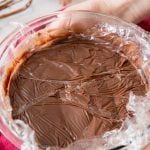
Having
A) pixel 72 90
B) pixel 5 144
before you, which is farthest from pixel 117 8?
pixel 5 144

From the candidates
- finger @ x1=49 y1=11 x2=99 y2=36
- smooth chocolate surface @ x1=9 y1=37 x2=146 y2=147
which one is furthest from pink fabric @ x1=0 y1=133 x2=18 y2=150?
finger @ x1=49 y1=11 x2=99 y2=36

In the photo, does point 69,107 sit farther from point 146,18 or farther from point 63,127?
point 146,18

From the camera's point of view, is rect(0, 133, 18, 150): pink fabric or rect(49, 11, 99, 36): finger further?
rect(49, 11, 99, 36): finger

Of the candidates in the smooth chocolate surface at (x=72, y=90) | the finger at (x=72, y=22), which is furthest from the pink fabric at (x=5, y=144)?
the finger at (x=72, y=22)

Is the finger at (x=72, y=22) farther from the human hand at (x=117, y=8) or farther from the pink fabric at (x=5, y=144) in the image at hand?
the pink fabric at (x=5, y=144)

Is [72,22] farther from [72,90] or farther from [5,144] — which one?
[5,144]

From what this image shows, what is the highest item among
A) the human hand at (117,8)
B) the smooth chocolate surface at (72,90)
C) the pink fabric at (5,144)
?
the human hand at (117,8)

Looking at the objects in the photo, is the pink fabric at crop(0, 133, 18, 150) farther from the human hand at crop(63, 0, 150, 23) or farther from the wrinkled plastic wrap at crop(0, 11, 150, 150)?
the human hand at crop(63, 0, 150, 23)
